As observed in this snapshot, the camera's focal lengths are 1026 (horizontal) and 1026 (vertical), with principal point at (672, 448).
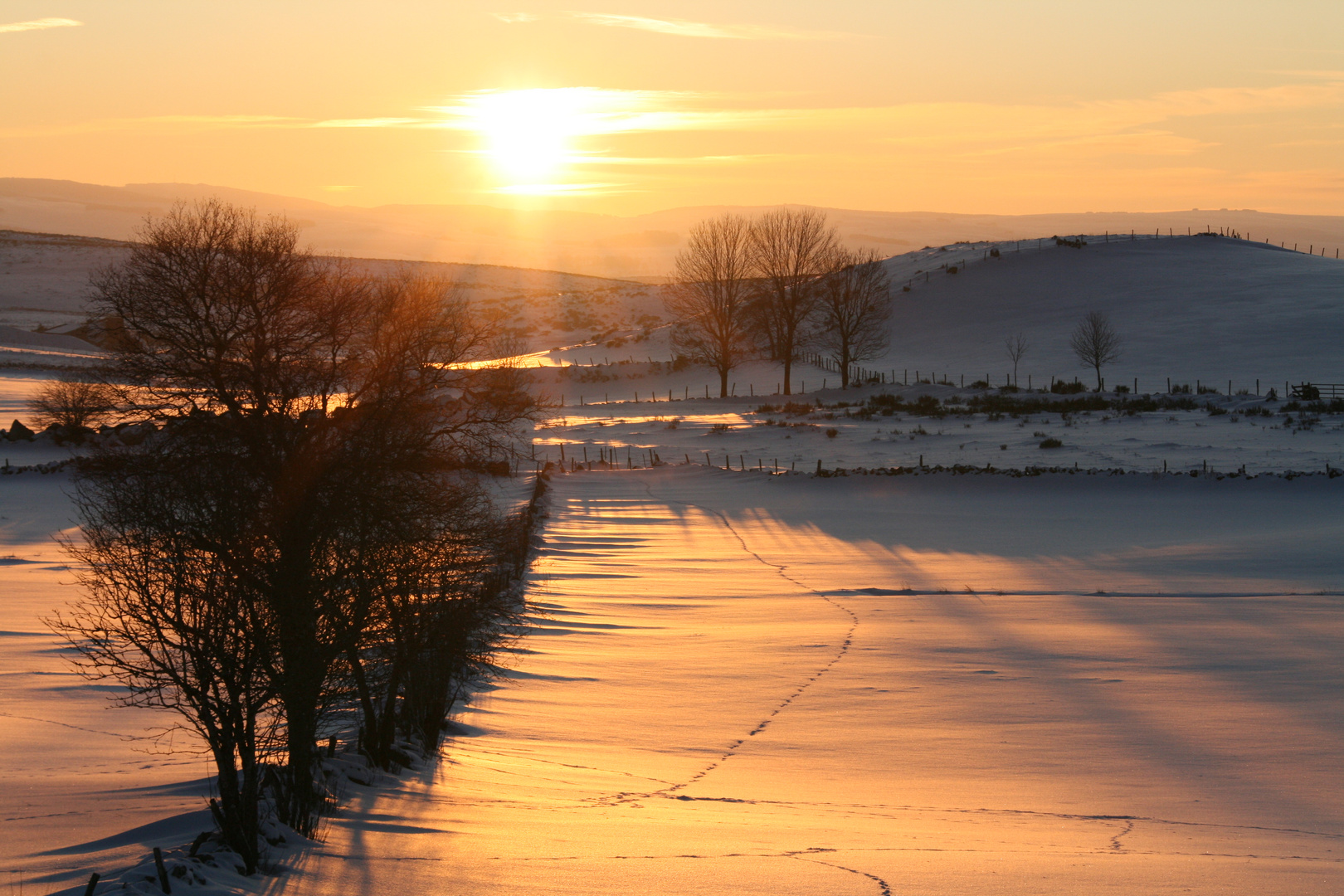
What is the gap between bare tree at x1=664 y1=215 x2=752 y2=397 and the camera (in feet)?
228

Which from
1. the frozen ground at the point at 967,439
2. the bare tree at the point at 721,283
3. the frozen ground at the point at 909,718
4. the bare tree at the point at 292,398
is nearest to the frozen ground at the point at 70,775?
the bare tree at the point at 292,398

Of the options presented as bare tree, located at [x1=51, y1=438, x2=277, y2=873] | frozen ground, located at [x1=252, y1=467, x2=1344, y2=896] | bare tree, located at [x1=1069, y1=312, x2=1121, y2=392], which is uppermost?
bare tree, located at [x1=1069, y1=312, x2=1121, y2=392]

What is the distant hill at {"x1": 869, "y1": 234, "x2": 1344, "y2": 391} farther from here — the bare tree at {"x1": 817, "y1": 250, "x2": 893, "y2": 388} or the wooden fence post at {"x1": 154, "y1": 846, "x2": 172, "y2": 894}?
the wooden fence post at {"x1": 154, "y1": 846, "x2": 172, "y2": 894}

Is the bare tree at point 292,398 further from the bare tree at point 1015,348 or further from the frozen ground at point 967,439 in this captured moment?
the bare tree at point 1015,348

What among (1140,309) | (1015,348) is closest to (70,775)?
(1015,348)

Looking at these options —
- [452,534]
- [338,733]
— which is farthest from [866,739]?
[338,733]

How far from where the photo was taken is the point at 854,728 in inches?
587

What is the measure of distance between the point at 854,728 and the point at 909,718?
961 mm

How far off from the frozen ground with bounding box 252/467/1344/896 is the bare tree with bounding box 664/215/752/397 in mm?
39707

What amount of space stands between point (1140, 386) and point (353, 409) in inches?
2081

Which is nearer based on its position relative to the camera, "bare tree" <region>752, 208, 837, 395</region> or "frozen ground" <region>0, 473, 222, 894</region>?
"frozen ground" <region>0, 473, 222, 894</region>

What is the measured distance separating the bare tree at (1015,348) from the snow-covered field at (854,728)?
107 feet

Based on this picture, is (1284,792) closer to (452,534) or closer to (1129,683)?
(1129,683)

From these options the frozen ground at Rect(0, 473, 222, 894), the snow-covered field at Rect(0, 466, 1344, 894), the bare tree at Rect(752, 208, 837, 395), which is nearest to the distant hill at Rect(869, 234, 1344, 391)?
the bare tree at Rect(752, 208, 837, 395)
